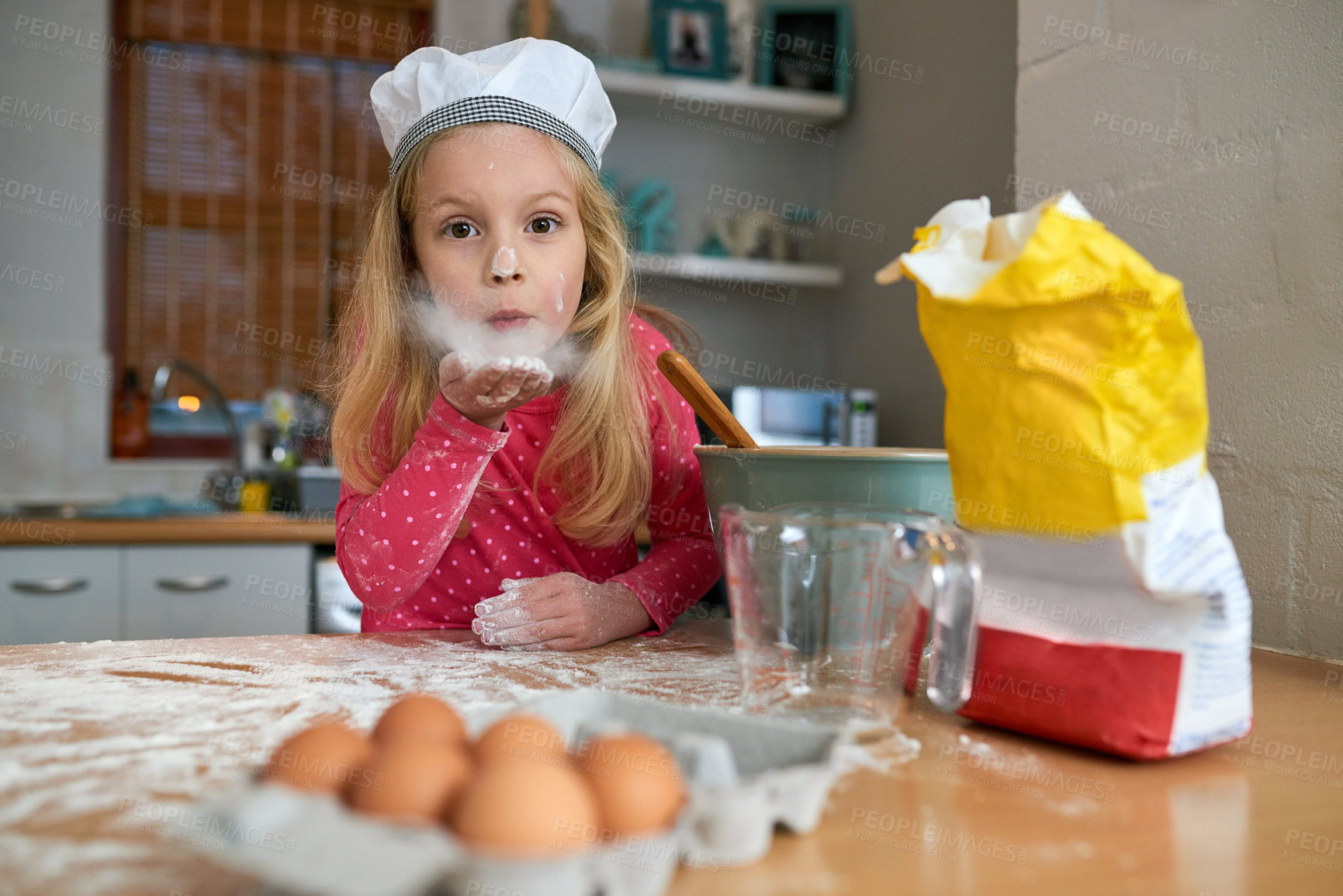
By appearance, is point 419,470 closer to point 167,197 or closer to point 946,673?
point 946,673

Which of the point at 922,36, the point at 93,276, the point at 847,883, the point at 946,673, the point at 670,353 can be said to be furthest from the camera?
the point at 93,276

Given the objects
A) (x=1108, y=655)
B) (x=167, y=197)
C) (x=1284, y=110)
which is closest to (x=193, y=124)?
(x=167, y=197)

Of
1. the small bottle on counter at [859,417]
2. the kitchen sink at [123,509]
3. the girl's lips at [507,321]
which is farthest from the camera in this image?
the small bottle on counter at [859,417]

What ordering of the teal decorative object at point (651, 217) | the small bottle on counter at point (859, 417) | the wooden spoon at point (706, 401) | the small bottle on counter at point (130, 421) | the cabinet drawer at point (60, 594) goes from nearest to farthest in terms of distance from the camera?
the wooden spoon at point (706, 401)
the cabinet drawer at point (60, 594)
the small bottle on counter at point (859, 417)
the teal decorative object at point (651, 217)
the small bottle on counter at point (130, 421)

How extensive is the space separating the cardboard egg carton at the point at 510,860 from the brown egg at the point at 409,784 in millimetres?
13

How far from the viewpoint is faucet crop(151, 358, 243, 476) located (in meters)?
2.41

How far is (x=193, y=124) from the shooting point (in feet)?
8.96

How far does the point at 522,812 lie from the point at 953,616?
26cm

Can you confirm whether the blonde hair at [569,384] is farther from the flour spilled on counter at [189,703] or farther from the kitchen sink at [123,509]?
the kitchen sink at [123,509]

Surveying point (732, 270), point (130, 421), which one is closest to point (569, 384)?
point (732, 270)

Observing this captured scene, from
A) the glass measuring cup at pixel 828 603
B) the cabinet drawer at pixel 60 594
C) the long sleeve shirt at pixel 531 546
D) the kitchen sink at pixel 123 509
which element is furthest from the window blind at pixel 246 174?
the glass measuring cup at pixel 828 603

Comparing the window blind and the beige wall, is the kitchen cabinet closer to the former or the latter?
the window blind

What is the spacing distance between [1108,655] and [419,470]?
56cm

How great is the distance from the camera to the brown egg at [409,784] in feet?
1.08
